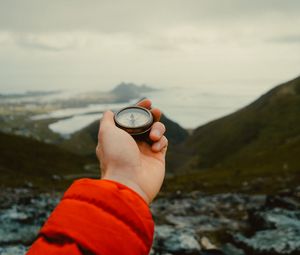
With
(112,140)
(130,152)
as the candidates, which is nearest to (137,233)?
(130,152)

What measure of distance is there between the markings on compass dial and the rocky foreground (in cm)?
1391

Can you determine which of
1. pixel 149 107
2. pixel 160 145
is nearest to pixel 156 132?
pixel 160 145

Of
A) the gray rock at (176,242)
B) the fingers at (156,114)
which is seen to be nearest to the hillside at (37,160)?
the gray rock at (176,242)

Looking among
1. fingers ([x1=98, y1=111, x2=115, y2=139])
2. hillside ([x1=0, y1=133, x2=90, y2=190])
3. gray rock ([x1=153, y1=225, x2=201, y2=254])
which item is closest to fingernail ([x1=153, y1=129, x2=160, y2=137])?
fingers ([x1=98, y1=111, x2=115, y2=139])

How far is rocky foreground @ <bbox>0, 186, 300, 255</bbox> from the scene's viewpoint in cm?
2150

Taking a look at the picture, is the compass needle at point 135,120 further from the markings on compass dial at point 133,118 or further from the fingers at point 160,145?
the fingers at point 160,145

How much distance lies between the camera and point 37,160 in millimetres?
136875

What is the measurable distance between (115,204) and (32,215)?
27.3 metres

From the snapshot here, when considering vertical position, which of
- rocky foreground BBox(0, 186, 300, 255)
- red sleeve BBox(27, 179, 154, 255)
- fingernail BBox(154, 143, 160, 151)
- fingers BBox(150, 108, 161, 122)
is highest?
red sleeve BBox(27, 179, 154, 255)

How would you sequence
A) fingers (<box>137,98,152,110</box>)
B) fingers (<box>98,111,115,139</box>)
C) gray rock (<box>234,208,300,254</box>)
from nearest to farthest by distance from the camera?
fingers (<box>98,111,115,139</box>) < fingers (<box>137,98,152,110</box>) < gray rock (<box>234,208,300,254</box>)

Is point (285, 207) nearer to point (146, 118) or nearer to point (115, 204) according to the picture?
point (146, 118)

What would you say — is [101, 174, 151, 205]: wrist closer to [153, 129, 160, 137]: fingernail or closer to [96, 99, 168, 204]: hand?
[96, 99, 168, 204]: hand

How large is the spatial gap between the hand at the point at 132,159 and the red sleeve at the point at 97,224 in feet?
2.64

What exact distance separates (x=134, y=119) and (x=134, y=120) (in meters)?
0.05
